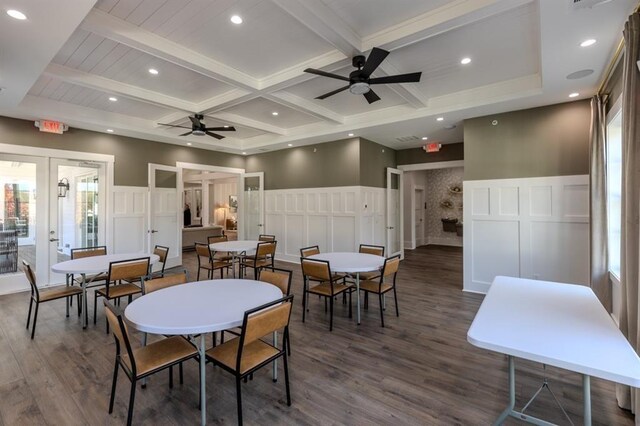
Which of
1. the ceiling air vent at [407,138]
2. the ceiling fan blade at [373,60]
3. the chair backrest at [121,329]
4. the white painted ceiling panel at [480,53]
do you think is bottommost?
the chair backrest at [121,329]

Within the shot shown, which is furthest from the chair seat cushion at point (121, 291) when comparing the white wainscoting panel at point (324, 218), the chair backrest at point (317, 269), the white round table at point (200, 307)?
the white wainscoting panel at point (324, 218)

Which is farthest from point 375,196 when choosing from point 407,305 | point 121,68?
point 121,68

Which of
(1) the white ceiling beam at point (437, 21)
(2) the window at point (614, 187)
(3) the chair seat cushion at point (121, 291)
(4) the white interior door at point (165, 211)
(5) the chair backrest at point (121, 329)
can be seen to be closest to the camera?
(5) the chair backrest at point (121, 329)

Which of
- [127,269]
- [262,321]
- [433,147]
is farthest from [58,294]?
[433,147]

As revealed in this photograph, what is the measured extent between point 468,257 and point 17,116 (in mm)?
7970

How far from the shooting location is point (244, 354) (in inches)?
83.7

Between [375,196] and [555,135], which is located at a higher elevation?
[555,135]

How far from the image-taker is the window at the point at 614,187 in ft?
10.9

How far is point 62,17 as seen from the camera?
2.37 meters

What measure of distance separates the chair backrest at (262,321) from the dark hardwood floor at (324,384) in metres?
0.65

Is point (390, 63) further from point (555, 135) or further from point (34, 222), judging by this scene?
point (34, 222)

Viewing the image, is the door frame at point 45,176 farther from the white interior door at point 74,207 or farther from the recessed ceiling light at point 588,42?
the recessed ceiling light at point 588,42

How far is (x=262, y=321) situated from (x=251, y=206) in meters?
6.90

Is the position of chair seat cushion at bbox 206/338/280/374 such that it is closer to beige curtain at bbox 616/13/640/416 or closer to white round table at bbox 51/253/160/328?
white round table at bbox 51/253/160/328
